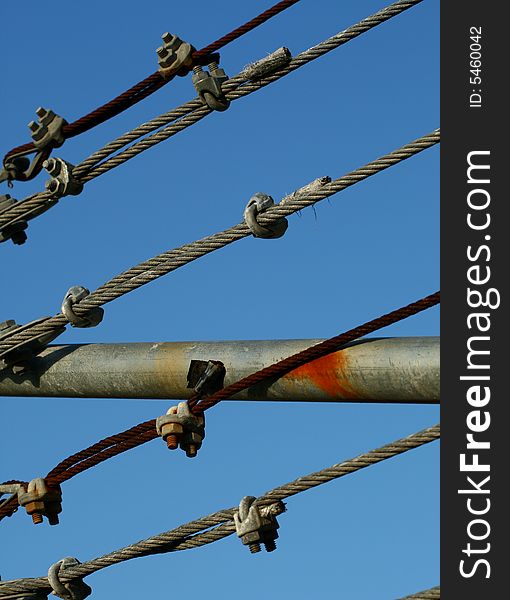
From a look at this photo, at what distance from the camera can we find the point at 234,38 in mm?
6309

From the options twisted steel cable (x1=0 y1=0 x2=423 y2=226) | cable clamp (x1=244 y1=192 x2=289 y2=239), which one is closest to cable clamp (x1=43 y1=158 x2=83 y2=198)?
twisted steel cable (x1=0 y1=0 x2=423 y2=226)

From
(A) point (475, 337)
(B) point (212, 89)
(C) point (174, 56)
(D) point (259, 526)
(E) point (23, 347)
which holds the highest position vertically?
(C) point (174, 56)

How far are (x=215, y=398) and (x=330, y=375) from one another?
0.44 m

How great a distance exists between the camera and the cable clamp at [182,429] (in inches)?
218

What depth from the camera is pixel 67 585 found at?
235 inches

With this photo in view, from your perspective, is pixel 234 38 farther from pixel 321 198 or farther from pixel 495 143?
pixel 495 143

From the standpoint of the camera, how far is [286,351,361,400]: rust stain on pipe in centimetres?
533

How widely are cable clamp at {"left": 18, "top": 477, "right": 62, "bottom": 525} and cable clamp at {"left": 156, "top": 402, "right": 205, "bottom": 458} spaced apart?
0.65 meters

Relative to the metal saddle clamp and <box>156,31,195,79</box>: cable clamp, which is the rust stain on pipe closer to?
<box>156,31,195,79</box>: cable clamp

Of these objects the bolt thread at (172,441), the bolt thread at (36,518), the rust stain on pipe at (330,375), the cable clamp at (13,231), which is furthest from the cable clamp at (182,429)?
the cable clamp at (13,231)

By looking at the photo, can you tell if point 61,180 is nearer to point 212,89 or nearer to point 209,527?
point 212,89

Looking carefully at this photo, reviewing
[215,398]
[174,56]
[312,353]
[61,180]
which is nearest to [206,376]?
[215,398]

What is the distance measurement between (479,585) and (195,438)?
1169 mm

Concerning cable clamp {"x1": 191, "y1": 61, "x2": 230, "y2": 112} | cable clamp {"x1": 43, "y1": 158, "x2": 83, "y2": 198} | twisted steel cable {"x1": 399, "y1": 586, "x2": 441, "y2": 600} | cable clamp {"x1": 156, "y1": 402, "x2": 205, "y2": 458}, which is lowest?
twisted steel cable {"x1": 399, "y1": 586, "x2": 441, "y2": 600}
